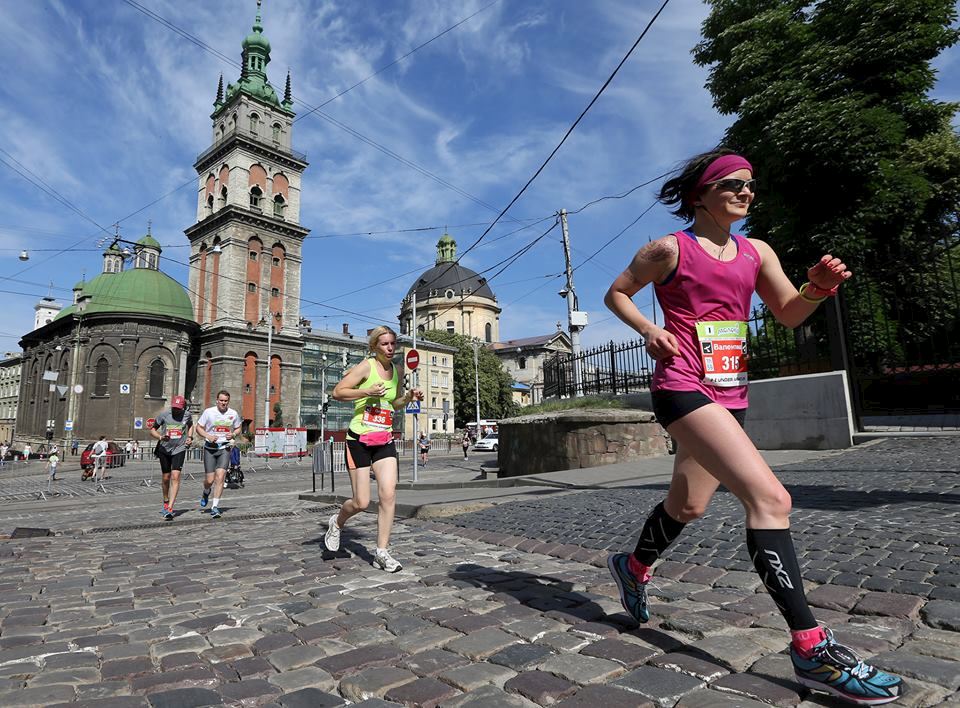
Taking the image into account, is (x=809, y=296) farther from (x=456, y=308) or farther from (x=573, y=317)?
(x=456, y=308)

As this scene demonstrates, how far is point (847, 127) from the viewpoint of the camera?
15.1m

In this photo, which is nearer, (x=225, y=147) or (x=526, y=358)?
(x=225, y=147)

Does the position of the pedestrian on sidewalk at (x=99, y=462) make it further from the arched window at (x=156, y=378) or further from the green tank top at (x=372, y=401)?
the arched window at (x=156, y=378)

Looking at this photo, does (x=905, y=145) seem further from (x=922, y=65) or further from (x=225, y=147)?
(x=225, y=147)

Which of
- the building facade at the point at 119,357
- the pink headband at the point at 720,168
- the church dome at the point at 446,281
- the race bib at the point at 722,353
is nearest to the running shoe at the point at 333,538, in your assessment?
the race bib at the point at 722,353

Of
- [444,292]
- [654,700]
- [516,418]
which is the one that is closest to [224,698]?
[654,700]

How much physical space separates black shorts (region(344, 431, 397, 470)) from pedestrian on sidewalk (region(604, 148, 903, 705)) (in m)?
2.24

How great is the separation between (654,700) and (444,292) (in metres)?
87.7

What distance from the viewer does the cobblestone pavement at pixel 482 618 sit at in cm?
211

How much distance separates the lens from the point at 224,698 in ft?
6.84

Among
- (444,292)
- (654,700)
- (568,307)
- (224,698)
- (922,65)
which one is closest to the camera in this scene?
(654,700)

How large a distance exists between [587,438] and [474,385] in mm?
61525

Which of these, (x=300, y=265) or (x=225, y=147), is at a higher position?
(x=225, y=147)

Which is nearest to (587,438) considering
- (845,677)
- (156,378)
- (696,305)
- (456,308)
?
(696,305)
